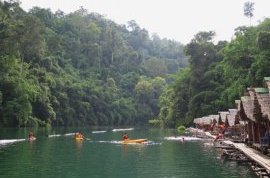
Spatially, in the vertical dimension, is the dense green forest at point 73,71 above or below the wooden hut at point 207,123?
above

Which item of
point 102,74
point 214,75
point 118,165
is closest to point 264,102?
point 118,165

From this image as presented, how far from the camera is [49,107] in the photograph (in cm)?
8925

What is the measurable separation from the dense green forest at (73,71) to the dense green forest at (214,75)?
20.8 m

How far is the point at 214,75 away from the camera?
8288 cm

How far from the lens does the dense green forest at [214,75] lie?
62.3 metres

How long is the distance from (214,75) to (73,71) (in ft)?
164

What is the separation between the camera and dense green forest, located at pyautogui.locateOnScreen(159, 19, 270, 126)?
62.3m

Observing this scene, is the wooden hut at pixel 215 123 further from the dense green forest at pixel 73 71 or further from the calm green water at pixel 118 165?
the dense green forest at pixel 73 71

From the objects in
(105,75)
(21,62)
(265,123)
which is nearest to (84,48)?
(105,75)

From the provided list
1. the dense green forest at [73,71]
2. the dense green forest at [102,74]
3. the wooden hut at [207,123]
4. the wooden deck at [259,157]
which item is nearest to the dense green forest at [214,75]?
the dense green forest at [102,74]

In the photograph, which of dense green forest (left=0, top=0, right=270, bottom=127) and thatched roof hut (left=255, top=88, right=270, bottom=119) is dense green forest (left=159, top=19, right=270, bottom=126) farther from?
thatched roof hut (left=255, top=88, right=270, bottom=119)

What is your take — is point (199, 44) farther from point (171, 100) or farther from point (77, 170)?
point (77, 170)

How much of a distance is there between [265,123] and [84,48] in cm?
11348

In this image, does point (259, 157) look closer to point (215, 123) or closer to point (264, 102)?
point (264, 102)
